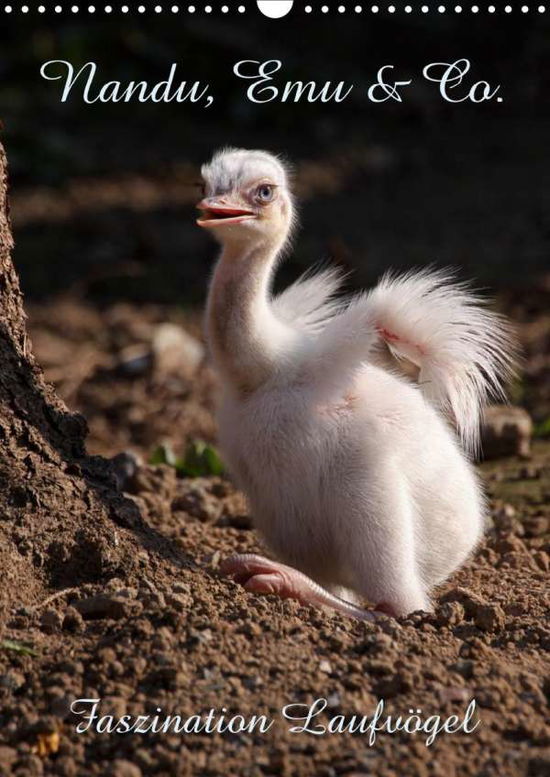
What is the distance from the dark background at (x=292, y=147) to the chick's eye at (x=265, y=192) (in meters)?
5.18

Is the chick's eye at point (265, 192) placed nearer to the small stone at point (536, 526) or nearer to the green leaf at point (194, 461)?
the small stone at point (536, 526)

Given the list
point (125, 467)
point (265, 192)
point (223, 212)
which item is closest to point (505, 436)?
point (125, 467)

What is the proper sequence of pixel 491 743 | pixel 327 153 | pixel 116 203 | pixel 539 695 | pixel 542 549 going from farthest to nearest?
pixel 327 153, pixel 116 203, pixel 542 549, pixel 539 695, pixel 491 743

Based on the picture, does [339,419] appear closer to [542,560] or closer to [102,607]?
[102,607]

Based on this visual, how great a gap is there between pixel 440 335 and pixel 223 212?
0.94 metres

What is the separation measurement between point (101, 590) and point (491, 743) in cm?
137

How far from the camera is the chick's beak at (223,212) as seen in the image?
4.95 meters

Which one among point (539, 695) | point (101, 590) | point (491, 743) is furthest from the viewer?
point (101, 590)

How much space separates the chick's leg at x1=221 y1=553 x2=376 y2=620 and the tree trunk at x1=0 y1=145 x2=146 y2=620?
365mm

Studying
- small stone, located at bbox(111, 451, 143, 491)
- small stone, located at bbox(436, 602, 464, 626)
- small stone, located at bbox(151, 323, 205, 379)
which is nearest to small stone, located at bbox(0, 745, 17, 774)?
small stone, located at bbox(436, 602, 464, 626)

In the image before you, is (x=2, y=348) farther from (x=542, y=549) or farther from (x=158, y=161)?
(x=158, y=161)

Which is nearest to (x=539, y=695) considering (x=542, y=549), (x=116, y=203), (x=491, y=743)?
(x=491, y=743)

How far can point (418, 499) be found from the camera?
505 cm

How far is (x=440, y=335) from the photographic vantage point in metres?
5.20
